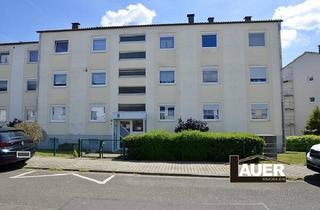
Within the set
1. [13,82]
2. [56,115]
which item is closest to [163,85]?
[56,115]

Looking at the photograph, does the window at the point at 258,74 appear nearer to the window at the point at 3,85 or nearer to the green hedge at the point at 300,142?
the green hedge at the point at 300,142

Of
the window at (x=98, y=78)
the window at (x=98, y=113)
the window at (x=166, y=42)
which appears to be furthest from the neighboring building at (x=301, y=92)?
the window at (x=98, y=78)

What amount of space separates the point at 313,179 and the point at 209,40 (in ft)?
56.4

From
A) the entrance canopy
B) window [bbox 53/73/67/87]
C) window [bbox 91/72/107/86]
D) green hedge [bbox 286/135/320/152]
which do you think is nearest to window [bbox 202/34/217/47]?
the entrance canopy

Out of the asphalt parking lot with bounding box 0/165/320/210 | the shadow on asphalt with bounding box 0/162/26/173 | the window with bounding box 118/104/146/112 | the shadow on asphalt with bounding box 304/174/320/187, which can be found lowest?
the shadow on asphalt with bounding box 304/174/320/187

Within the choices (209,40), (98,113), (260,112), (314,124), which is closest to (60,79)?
(98,113)

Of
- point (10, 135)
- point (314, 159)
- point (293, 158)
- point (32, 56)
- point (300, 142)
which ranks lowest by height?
point (293, 158)

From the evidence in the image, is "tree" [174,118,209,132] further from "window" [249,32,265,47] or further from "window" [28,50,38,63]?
"window" [28,50,38,63]

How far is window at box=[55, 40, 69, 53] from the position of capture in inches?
1120

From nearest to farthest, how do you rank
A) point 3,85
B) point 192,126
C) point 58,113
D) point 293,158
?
point 293,158 < point 192,126 < point 58,113 < point 3,85

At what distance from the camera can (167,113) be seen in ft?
86.2

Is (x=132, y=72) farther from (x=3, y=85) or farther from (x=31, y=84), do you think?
(x=3, y=85)

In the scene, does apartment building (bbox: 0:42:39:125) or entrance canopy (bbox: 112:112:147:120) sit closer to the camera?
entrance canopy (bbox: 112:112:147:120)

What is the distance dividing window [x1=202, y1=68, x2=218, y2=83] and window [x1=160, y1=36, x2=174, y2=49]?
3494 millimetres
